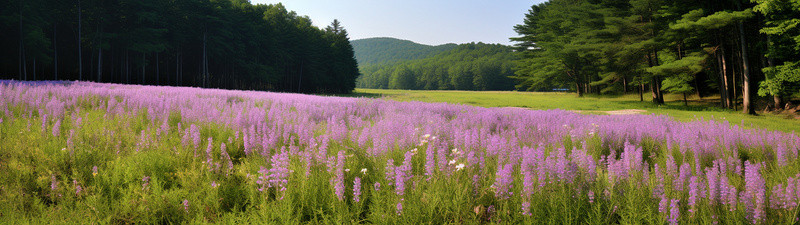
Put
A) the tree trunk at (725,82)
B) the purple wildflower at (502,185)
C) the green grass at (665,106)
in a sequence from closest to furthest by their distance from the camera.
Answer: the purple wildflower at (502,185)
the green grass at (665,106)
the tree trunk at (725,82)

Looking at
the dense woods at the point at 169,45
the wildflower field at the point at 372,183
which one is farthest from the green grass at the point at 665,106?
the dense woods at the point at 169,45

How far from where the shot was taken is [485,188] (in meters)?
2.31

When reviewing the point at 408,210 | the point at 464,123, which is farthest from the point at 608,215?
the point at 464,123

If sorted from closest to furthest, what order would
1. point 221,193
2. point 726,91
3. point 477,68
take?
point 221,193, point 726,91, point 477,68

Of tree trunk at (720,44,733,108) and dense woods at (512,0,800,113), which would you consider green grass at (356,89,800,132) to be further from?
dense woods at (512,0,800,113)

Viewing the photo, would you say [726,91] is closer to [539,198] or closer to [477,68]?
[539,198]

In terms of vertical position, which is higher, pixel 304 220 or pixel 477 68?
pixel 477 68

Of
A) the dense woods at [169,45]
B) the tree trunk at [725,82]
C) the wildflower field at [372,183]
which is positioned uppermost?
the dense woods at [169,45]

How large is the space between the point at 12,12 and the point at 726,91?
196 feet

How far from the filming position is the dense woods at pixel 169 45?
3453 cm

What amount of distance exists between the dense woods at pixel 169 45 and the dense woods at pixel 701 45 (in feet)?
156

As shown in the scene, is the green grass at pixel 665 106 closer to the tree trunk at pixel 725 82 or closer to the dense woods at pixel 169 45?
the tree trunk at pixel 725 82

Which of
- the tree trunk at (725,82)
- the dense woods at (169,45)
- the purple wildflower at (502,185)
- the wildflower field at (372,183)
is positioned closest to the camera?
the wildflower field at (372,183)

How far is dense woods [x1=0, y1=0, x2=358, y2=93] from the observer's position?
1360 inches
